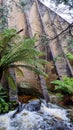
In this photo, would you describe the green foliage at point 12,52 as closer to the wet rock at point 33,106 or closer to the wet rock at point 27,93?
the wet rock at point 33,106

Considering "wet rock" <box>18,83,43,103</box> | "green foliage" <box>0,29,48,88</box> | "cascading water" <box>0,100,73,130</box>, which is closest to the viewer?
→ "cascading water" <box>0,100,73,130</box>

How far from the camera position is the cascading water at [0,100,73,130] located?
5.14 meters

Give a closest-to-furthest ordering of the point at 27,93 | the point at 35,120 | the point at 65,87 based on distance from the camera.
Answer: the point at 35,120 < the point at 65,87 < the point at 27,93

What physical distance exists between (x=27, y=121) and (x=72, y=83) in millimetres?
2887

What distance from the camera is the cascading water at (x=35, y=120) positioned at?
5.14 metres

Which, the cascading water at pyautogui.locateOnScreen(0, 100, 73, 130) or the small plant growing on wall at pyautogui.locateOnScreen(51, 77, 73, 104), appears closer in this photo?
the cascading water at pyautogui.locateOnScreen(0, 100, 73, 130)

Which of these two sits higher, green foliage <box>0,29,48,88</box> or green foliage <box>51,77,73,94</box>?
green foliage <box>0,29,48,88</box>

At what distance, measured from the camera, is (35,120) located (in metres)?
5.43

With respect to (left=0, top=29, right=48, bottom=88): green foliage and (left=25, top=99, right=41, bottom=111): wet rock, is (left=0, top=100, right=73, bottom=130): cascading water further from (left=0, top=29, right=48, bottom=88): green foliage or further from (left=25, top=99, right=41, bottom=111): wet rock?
(left=0, top=29, right=48, bottom=88): green foliage

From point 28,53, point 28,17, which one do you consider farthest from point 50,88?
point 28,17

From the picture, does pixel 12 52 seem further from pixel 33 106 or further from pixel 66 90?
pixel 66 90

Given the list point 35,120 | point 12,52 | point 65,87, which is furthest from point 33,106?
point 65,87

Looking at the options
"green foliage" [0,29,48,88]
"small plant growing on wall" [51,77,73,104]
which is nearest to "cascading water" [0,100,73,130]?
"green foliage" [0,29,48,88]

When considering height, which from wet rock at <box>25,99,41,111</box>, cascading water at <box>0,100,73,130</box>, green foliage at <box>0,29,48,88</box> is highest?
green foliage at <box>0,29,48,88</box>
